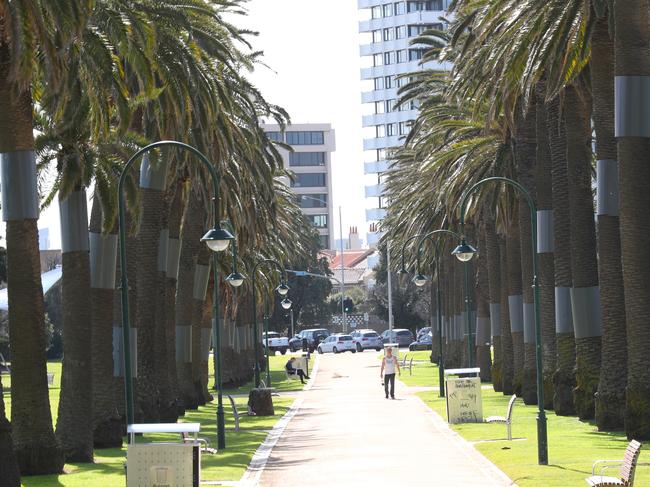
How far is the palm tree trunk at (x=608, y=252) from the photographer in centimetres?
2966

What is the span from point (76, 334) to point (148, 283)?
24.3 feet

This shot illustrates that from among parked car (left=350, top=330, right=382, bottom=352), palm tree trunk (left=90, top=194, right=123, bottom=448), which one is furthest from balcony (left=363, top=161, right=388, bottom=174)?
palm tree trunk (left=90, top=194, right=123, bottom=448)

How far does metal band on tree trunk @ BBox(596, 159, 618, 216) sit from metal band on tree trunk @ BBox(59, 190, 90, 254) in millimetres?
10732

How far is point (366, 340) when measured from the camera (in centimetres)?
11094

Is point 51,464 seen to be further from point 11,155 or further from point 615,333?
point 615,333

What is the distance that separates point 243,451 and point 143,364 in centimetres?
761

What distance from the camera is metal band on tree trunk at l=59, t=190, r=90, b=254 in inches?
1110

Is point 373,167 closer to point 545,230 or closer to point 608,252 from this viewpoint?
point 545,230

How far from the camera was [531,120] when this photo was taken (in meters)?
41.8

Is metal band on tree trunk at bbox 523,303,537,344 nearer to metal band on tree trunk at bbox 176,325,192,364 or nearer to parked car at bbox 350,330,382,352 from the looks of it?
metal band on tree trunk at bbox 176,325,192,364

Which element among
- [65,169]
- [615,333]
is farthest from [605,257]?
[65,169]

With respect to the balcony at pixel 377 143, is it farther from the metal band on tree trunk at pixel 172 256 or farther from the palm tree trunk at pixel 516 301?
the metal band on tree trunk at pixel 172 256

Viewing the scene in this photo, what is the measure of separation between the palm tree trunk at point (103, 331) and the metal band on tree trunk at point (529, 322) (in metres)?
14.8

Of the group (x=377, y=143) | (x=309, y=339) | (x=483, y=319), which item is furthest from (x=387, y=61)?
(x=483, y=319)
